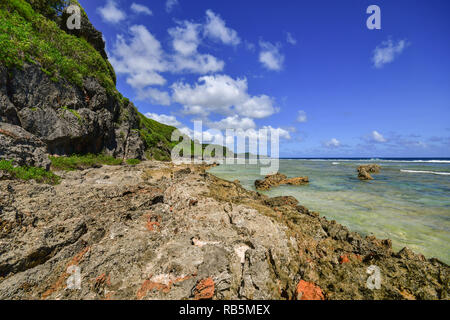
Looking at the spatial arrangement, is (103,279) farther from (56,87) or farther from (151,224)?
(56,87)

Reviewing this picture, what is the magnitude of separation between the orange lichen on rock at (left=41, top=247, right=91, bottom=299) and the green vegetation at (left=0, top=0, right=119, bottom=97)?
18418mm

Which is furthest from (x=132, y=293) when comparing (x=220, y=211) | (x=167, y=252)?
(x=220, y=211)

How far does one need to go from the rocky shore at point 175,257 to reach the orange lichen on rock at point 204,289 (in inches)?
0.7

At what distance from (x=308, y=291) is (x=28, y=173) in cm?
1226

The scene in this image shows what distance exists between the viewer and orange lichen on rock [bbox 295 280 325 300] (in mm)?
3770

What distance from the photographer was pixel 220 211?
6.10m

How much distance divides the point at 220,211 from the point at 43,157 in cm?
1093

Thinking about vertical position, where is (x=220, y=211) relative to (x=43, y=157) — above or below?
below

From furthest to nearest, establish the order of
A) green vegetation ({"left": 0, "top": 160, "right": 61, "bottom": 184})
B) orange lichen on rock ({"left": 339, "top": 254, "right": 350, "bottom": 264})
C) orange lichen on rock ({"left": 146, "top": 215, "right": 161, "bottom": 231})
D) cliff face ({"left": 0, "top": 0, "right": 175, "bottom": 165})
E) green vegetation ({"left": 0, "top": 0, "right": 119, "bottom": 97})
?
green vegetation ({"left": 0, "top": 0, "right": 119, "bottom": 97}), cliff face ({"left": 0, "top": 0, "right": 175, "bottom": 165}), green vegetation ({"left": 0, "top": 160, "right": 61, "bottom": 184}), orange lichen on rock ({"left": 146, "top": 215, "right": 161, "bottom": 231}), orange lichen on rock ({"left": 339, "top": 254, "right": 350, "bottom": 264})

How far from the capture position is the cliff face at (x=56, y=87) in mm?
13906

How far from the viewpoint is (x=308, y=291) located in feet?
12.8

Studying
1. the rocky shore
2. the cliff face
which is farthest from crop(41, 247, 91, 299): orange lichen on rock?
the cliff face

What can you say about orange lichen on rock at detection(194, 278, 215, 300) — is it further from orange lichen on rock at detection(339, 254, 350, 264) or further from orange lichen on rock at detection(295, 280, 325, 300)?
orange lichen on rock at detection(339, 254, 350, 264)

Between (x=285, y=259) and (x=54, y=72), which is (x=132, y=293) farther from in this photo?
(x=54, y=72)
